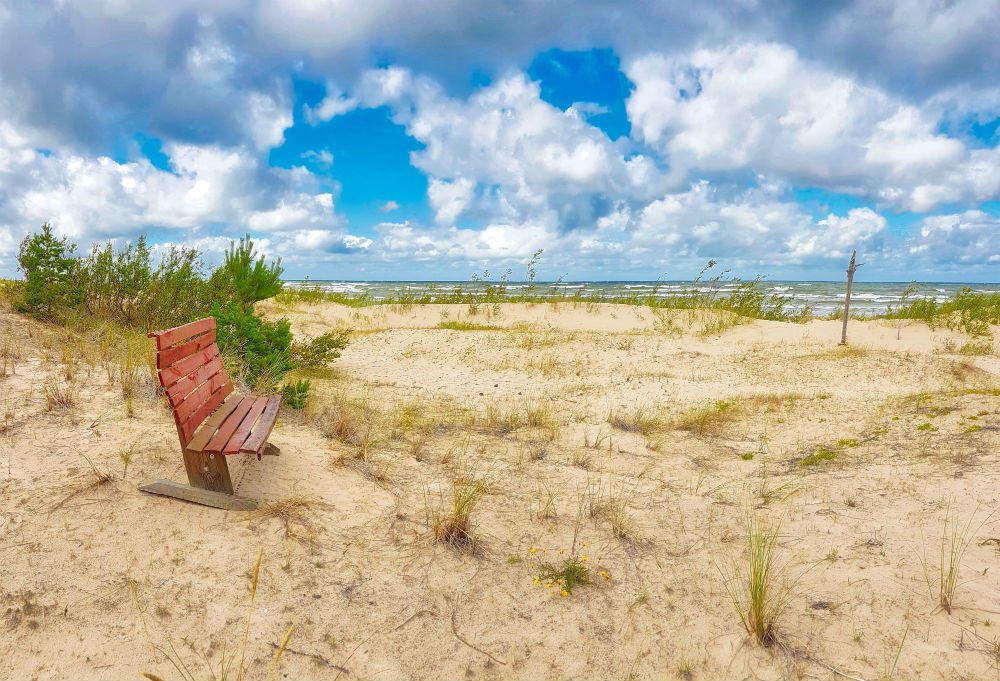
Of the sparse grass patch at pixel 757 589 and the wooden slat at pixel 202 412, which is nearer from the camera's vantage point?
the sparse grass patch at pixel 757 589

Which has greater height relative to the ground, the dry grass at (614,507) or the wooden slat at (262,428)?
the wooden slat at (262,428)

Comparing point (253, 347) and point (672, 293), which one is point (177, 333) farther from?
point (672, 293)

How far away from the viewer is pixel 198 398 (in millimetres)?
3744

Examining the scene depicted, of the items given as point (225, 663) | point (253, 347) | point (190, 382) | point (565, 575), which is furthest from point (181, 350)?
point (253, 347)

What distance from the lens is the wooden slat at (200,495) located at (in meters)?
3.39

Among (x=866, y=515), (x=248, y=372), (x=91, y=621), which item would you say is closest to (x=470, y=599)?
(x=91, y=621)

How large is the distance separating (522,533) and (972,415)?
5.04 meters

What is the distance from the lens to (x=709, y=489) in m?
4.46

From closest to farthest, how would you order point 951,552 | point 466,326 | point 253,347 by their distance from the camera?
point 951,552, point 253,347, point 466,326

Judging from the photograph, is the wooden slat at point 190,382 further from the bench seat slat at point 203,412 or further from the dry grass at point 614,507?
the dry grass at point 614,507

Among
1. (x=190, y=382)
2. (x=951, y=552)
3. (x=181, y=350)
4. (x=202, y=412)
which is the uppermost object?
(x=181, y=350)

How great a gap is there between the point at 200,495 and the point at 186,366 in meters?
0.85

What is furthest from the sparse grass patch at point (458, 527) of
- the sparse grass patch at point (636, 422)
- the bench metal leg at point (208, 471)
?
the sparse grass patch at point (636, 422)

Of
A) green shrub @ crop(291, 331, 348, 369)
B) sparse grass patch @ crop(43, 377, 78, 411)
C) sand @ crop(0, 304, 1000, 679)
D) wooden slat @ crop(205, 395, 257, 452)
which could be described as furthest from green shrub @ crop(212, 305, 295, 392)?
wooden slat @ crop(205, 395, 257, 452)
